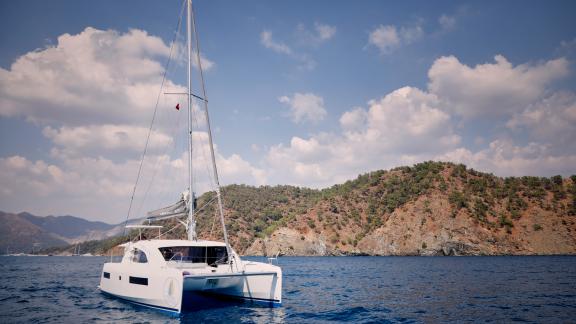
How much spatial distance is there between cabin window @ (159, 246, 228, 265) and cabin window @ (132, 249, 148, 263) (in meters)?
1.07

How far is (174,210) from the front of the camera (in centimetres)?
1903

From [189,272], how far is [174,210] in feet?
21.4

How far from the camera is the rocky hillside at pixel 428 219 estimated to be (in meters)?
83.2

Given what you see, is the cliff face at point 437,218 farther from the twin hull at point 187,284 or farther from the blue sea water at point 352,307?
the twin hull at point 187,284

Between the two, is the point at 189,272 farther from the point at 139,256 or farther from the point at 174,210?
the point at 174,210

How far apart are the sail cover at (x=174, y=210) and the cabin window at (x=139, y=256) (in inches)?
98.4

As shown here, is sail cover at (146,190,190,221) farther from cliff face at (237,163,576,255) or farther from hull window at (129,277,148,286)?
cliff face at (237,163,576,255)

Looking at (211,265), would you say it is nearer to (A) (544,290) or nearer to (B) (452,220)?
(A) (544,290)

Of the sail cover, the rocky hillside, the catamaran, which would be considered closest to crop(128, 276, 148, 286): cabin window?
the catamaran

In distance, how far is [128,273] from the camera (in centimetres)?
1636

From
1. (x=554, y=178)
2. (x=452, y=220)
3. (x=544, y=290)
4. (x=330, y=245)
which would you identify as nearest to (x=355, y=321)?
(x=544, y=290)

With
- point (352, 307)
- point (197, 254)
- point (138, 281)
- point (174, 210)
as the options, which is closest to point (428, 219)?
point (352, 307)

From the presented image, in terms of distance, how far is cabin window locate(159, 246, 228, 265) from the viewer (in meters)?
15.8

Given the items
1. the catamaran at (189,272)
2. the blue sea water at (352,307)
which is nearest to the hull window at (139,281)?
the catamaran at (189,272)
